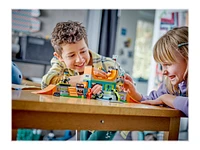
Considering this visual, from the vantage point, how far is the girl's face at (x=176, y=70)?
2.51ft

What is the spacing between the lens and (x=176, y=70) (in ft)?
2.53

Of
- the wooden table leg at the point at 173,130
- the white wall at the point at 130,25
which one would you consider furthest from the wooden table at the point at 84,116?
the white wall at the point at 130,25

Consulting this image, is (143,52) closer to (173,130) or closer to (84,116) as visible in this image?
(173,130)

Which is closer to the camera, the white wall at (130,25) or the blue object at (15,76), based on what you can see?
the blue object at (15,76)

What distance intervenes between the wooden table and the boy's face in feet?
0.75

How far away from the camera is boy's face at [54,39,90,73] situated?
0.76m

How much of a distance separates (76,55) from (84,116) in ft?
0.92

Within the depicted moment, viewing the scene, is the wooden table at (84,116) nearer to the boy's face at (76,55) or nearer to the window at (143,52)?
the boy's face at (76,55)

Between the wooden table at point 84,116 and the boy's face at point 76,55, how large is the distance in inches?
9.0

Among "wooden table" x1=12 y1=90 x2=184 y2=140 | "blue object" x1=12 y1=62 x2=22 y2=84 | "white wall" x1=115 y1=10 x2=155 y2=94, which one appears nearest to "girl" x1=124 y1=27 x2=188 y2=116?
"wooden table" x1=12 y1=90 x2=184 y2=140

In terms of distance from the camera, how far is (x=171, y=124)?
64 centimetres
